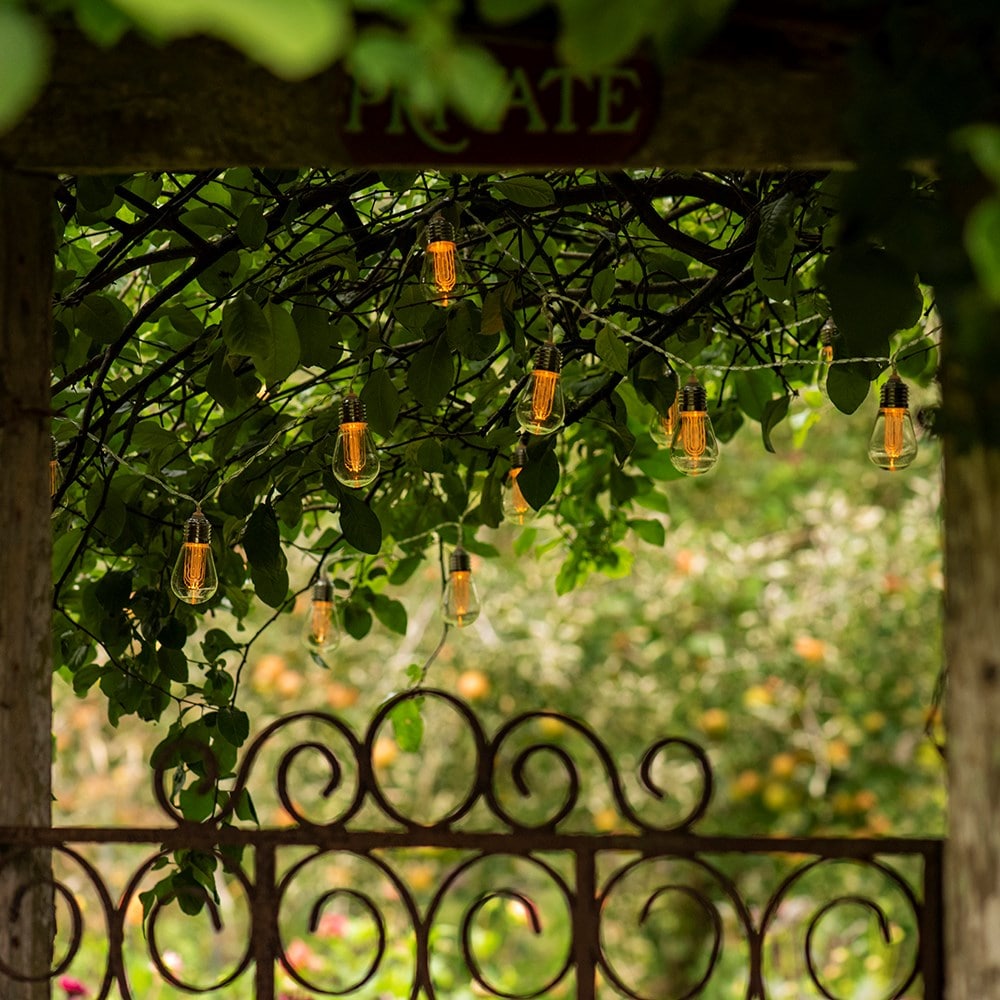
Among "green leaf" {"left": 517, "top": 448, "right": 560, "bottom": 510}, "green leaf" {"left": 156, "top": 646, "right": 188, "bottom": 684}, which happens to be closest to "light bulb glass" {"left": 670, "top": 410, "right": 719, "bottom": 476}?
"green leaf" {"left": 517, "top": 448, "right": 560, "bottom": 510}

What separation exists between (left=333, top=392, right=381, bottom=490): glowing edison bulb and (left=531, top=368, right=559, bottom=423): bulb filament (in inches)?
8.4

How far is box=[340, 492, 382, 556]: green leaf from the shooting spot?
149cm

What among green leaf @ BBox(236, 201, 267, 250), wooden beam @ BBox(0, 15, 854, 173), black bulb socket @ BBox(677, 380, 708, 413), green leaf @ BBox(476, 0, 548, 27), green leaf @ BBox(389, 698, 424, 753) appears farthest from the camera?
green leaf @ BBox(389, 698, 424, 753)

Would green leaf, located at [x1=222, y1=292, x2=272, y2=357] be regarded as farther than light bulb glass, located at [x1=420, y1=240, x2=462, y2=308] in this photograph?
No

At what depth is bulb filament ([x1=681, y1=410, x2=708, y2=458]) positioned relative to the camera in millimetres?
1656

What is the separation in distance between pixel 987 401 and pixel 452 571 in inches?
55.6

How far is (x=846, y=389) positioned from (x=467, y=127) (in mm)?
869

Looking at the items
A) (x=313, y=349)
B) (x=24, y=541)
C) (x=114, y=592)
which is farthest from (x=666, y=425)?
(x=24, y=541)

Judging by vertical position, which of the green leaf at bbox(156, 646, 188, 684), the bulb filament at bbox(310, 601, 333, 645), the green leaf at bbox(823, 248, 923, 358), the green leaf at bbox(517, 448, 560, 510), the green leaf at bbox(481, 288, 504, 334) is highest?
the green leaf at bbox(481, 288, 504, 334)

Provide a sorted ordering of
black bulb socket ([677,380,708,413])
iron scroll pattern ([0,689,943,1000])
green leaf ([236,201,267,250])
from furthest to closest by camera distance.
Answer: black bulb socket ([677,380,708,413])
green leaf ([236,201,267,250])
iron scroll pattern ([0,689,943,1000])

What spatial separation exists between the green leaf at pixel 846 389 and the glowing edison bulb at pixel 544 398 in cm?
36

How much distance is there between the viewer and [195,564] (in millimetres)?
1564

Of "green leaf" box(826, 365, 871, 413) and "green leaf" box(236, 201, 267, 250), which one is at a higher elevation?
"green leaf" box(236, 201, 267, 250)

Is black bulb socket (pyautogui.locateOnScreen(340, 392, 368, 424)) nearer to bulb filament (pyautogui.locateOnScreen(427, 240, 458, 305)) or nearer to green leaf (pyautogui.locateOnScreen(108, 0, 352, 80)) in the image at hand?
bulb filament (pyautogui.locateOnScreen(427, 240, 458, 305))
